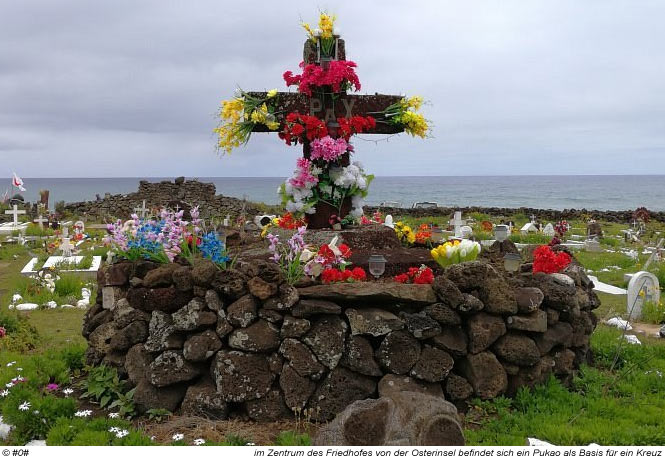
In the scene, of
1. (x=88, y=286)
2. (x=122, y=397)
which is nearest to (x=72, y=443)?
(x=122, y=397)

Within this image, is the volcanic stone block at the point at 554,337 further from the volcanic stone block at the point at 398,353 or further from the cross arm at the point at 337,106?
the cross arm at the point at 337,106

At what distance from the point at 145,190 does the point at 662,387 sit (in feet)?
101

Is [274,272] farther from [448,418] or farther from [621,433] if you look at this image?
[621,433]

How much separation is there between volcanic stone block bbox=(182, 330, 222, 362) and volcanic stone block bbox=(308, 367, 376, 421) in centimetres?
95

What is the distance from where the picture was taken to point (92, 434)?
4.16 m

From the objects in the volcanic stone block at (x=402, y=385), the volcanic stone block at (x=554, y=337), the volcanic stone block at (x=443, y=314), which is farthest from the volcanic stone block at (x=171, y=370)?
the volcanic stone block at (x=554, y=337)

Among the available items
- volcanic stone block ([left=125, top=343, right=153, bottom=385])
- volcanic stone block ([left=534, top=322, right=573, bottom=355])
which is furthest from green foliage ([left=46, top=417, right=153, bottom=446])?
volcanic stone block ([left=534, top=322, right=573, bottom=355])

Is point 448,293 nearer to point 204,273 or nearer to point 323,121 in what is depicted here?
point 204,273

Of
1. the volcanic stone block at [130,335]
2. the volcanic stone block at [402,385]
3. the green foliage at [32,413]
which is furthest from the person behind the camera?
the volcanic stone block at [130,335]

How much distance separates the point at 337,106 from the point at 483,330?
153 inches

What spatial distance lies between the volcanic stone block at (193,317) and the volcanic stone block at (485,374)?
2269 mm

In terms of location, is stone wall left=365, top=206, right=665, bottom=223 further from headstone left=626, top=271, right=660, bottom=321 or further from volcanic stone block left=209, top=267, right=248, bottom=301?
volcanic stone block left=209, top=267, right=248, bottom=301

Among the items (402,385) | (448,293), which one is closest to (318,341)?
(402,385)

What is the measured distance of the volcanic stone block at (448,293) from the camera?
476 cm
